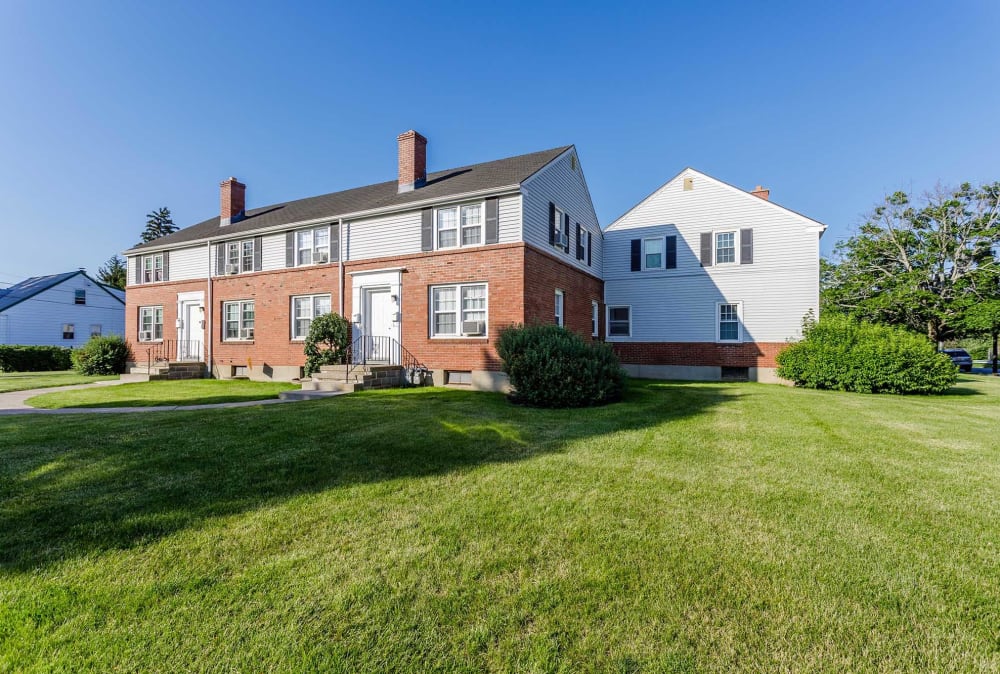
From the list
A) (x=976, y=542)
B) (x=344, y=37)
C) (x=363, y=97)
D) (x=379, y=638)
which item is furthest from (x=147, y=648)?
(x=363, y=97)

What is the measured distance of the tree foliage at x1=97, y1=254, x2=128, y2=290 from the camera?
42.0m

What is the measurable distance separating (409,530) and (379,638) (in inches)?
42.7

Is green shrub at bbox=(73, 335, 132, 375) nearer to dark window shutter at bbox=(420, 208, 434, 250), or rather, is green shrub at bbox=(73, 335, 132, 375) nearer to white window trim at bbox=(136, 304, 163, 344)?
white window trim at bbox=(136, 304, 163, 344)

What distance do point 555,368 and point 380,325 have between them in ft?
23.4

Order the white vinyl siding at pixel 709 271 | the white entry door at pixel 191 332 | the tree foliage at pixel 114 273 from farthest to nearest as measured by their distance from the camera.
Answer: the tree foliage at pixel 114 273 → the white entry door at pixel 191 332 → the white vinyl siding at pixel 709 271

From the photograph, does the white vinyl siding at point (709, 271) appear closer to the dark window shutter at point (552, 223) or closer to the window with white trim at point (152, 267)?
the dark window shutter at point (552, 223)

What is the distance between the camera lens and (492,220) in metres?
12.2

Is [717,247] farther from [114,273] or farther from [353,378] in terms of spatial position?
[114,273]

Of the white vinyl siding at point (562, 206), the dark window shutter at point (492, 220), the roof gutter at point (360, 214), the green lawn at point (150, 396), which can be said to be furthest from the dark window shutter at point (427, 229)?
the green lawn at point (150, 396)

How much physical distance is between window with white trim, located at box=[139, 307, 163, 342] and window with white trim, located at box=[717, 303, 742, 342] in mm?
23082

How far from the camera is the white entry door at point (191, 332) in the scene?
17500mm

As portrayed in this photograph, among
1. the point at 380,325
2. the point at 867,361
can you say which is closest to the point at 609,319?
the point at 867,361

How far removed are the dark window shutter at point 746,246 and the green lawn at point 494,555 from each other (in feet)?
39.4

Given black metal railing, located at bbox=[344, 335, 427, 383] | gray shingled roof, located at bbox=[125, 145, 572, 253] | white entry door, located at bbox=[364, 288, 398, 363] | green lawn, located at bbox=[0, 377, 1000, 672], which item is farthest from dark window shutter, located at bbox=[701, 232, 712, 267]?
green lawn, located at bbox=[0, 377, 1000, 672]
